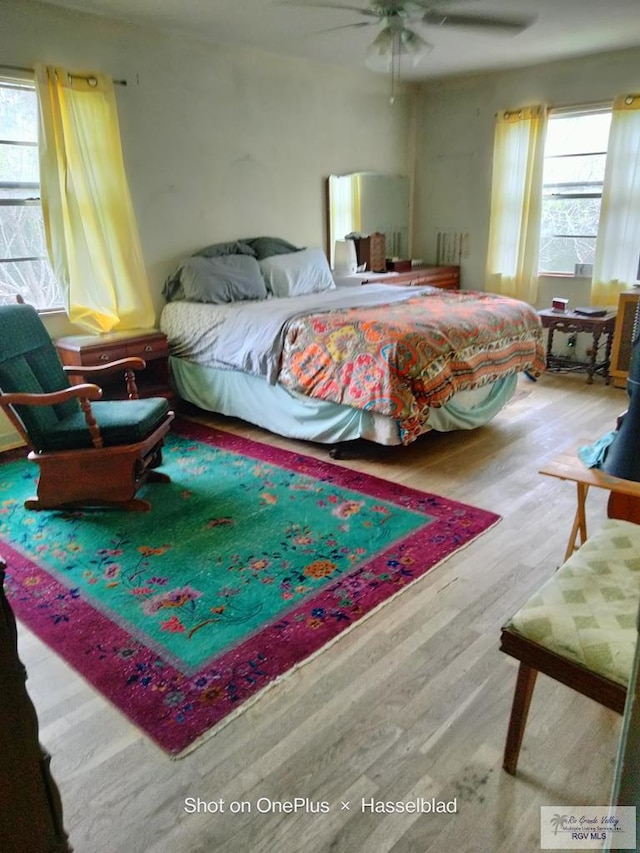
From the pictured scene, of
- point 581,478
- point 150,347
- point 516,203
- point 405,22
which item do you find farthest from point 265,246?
point 581,478

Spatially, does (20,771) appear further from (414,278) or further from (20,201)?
(414,278)

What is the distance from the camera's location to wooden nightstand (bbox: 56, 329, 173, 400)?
3.67 meters

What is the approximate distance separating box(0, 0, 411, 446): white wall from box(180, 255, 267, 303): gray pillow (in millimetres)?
288

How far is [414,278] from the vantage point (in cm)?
546

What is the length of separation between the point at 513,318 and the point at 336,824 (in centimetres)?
315

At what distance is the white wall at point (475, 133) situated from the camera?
4863mm

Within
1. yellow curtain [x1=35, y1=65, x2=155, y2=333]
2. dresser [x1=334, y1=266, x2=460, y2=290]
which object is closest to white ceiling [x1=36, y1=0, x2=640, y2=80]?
yellow curtain [x1=35, y1=65, x2=155, y2=333]

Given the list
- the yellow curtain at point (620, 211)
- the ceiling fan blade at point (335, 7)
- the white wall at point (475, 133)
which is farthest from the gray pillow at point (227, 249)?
the yellow curtain at point (620, 211)

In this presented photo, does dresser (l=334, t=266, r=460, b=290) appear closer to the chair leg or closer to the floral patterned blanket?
the floral patterned blanket

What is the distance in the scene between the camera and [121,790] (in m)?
1.47

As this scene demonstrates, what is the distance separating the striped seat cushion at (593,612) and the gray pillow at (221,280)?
3.29 m

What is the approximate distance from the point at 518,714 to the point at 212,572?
131 centimetres

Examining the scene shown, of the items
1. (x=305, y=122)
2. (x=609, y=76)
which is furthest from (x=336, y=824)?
(x=609, y=76)

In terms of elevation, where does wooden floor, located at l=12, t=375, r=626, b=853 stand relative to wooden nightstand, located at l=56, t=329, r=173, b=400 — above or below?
below
